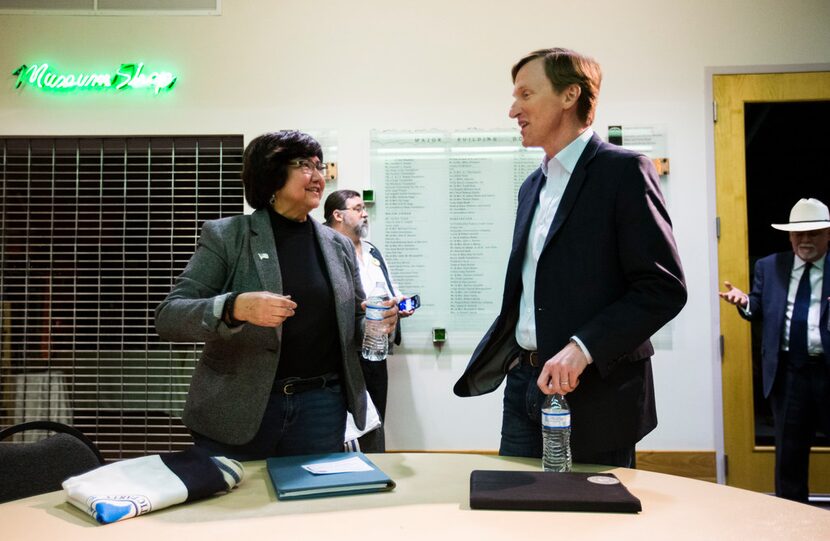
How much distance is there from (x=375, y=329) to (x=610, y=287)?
2.16 ft

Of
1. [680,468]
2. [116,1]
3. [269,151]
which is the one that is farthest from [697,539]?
[116,1]

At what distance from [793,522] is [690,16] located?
141 inches

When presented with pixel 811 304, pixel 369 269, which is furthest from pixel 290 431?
pixel 811 304

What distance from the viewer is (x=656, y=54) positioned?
12.2 feet

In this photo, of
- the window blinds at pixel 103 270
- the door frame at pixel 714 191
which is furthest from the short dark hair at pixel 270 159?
the door frame at pixel 714 191

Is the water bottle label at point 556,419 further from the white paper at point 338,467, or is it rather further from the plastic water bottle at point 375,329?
the plastic water bottle at point 375,329

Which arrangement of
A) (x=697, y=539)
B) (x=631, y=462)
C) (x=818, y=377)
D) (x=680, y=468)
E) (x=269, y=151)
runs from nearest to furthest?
(x=697, y=539) → (x=631, y=462) → (x=269, y=151) → (x=818, y=377) → (x=680, y=468)

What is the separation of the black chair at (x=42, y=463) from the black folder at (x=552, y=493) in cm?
106

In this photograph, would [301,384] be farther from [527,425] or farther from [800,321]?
[800,321]

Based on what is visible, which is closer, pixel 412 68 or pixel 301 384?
pixel 301 384

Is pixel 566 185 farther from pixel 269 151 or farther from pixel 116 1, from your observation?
pixel 116 1

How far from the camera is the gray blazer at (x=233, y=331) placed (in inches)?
61.8

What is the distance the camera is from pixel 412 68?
378 centimetres

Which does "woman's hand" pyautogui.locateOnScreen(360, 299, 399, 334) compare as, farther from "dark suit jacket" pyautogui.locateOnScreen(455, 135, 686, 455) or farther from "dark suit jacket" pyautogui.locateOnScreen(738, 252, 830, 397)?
"dark suit jacket" pyautogui.locateOnScreen(738, 252, 830, 397)
